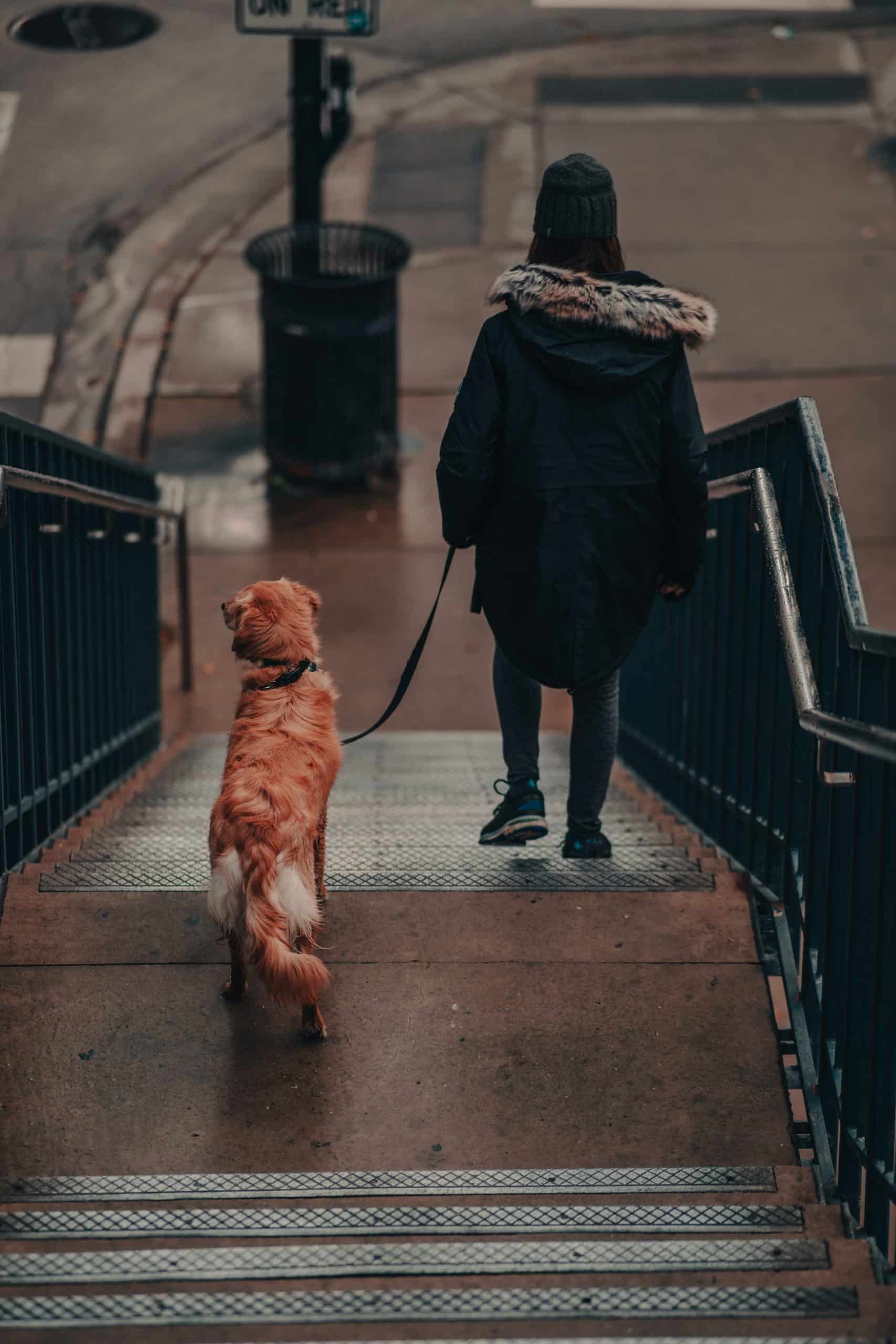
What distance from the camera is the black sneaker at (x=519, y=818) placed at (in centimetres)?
467

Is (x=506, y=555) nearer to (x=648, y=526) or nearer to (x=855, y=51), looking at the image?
(x=648, y=526)

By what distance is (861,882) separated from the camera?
3.56 meters

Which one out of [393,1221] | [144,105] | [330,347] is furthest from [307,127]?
[393,1221]

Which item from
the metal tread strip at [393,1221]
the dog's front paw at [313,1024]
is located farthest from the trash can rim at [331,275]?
the metal tread strip at [393,1221]

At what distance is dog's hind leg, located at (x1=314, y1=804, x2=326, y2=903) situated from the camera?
13.3 ft

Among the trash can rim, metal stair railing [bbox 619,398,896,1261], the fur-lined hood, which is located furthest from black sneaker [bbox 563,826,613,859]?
the trash can rim

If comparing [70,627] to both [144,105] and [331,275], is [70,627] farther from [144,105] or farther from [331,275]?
[144,105]

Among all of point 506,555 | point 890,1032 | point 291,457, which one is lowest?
point 890,1032

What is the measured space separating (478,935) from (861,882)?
3.41ft

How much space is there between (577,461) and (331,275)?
5.87 m

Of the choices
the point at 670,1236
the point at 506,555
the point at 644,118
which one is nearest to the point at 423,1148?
the point at 670,1236

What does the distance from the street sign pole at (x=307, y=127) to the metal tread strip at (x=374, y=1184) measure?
698 cm

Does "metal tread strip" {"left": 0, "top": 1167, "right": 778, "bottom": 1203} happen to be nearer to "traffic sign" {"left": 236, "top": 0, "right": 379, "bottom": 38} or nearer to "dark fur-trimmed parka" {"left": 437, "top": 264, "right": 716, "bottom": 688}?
"dark fur-trimmed parka" {"left": 437, "top": 264, "right": 716, "bottom": 688}

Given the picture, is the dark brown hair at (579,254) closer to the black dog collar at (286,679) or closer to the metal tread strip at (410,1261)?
the black dog collar at (286,679)
